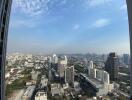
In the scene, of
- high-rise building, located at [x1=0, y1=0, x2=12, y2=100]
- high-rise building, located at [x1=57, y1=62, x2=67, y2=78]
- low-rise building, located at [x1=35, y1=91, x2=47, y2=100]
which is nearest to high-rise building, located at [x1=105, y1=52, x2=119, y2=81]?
high-rise building, located at [x1=57, y1=62, x2=67, y2=78]

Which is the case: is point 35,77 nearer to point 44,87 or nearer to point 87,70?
point 44,87

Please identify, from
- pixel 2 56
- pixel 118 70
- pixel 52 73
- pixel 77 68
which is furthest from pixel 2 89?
pixel 118 70

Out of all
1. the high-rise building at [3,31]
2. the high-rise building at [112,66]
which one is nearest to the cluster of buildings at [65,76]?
the high-rise building at [112,66]

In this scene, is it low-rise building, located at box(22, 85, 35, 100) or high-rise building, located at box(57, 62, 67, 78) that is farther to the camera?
high-rise building, located at box(57, 62, 67, 78)

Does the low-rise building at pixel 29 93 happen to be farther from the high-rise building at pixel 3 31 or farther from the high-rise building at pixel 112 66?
the high-rise building at pixel 112 66

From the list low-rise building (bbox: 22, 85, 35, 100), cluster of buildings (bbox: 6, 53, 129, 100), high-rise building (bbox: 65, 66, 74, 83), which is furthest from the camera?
high-rise building (bbox: 65, 66, 74, 83)

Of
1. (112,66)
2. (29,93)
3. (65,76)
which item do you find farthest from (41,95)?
(112,66)

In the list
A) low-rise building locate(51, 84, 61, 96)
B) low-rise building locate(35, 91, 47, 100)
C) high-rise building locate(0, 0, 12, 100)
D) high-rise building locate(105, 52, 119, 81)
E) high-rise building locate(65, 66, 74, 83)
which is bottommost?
low-rise building locate(35, 91, 47, 100)

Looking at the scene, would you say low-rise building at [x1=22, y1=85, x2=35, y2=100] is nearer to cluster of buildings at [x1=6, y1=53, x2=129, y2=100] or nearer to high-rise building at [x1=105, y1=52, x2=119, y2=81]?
cluster of buildings at [x1=6, y1=53, x2=129, y2=100]
